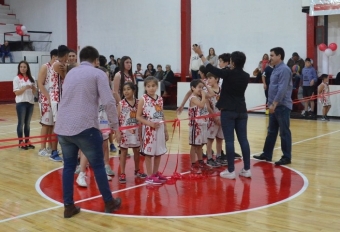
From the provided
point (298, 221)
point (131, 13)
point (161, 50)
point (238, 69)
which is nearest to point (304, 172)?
point (238, 69)

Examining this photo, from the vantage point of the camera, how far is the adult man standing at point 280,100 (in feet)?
23.5

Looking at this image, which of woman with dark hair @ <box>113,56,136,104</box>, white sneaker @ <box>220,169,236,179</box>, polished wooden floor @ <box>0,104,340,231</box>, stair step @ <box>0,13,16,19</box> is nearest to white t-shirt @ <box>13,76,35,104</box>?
polished wooden floor @ <box>0,104,340,231</box>

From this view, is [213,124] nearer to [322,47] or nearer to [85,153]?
[85,153]

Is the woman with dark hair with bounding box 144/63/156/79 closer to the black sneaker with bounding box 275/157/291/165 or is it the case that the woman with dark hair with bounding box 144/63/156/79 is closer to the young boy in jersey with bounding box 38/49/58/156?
the young boy in jersey with bounding box 38/49/58/156

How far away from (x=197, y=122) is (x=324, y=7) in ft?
29.0

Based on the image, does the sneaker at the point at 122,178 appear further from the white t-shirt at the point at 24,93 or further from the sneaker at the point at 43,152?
the white t-shirt at the point at 24,93

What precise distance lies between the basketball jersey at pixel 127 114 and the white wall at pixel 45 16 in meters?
17.5

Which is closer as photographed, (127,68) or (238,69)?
(238,69)

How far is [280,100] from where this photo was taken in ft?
23.5

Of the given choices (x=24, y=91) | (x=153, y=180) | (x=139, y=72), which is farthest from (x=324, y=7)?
(x=153, y=180)

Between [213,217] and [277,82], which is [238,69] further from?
[213,217]

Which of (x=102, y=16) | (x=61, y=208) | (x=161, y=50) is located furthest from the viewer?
(x=102, y=16)

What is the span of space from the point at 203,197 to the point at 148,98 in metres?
1.48

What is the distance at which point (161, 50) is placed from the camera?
19.4 meters
